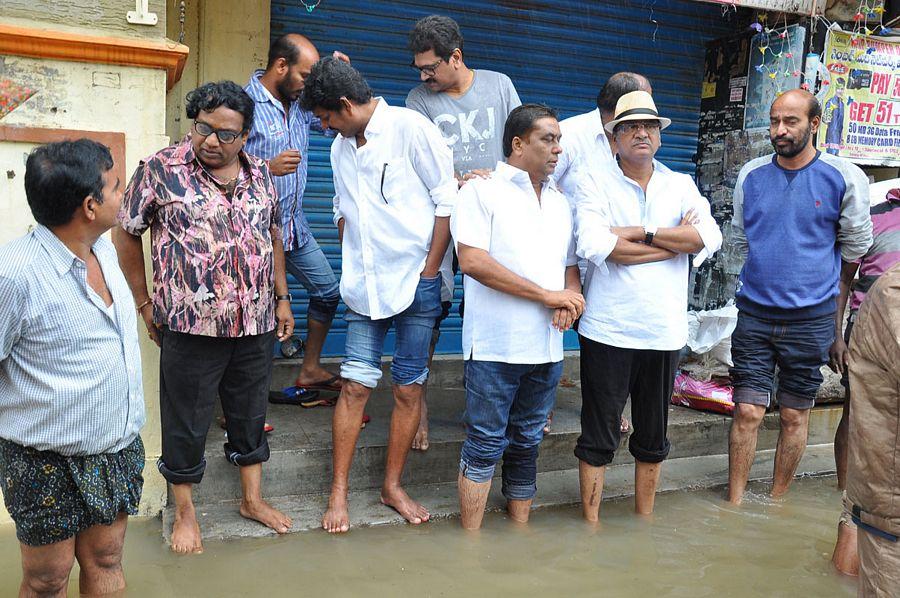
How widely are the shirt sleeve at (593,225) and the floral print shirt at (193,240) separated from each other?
58.7 inches

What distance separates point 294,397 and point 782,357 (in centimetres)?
276

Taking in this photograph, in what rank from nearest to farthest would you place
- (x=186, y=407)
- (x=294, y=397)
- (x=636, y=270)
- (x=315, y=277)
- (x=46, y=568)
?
(x=46, y=568) → (x=186, y=407) → (x=636, y=270) → (x=315, y=277) → (x=294, y=397)

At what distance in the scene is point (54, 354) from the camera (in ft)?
8.20

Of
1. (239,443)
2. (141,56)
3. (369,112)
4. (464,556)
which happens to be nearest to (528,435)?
(464,556)

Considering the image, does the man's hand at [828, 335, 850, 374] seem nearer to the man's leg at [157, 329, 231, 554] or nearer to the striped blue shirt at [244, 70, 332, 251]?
the striped blue shirt at [244, 70, 332, 251]

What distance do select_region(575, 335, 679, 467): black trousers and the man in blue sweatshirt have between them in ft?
2.42

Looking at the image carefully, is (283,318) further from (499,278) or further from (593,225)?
(593,225)

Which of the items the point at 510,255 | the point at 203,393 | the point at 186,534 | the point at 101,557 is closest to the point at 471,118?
the point at 510,255

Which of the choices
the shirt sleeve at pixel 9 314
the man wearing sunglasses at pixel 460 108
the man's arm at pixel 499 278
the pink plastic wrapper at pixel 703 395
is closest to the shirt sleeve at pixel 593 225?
the man's arm at pixel 499 278

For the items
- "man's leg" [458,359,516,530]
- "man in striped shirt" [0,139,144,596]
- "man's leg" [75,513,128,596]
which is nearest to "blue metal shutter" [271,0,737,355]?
"man's leg" [458,359,516,530]

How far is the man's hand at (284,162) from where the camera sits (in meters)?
3.95

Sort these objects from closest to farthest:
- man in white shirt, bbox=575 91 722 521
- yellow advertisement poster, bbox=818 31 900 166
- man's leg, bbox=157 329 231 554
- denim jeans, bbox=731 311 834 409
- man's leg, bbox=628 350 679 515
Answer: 1. man's leg, bbox=157 329 231 554
2. man in white shirt, bbox=575 91 722 521
3. man's leg, bbox=628 350 679 515
4. denim jeans, bbox=731 311 834 409
5. yellow advertisement poster, bbox=818 31 900 166

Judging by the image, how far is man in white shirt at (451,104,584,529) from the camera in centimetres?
368

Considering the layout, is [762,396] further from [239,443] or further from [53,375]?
[53,375]
